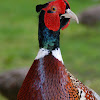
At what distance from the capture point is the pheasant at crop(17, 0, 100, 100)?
3006mm

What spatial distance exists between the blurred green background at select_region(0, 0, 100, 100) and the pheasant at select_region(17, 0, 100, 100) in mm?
3125

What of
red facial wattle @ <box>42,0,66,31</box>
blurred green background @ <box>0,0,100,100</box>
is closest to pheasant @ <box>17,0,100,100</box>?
red facial wattle @ <box>42,0,66,31</box>

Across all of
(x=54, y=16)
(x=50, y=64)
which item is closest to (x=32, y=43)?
(x=50, y=64)

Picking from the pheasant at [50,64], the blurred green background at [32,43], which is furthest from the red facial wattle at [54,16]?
the blurred green background at [32,43]

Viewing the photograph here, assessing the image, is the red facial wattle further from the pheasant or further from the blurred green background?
the blurred green background

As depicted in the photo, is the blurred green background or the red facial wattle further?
the blurred green background

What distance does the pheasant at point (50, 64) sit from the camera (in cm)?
301

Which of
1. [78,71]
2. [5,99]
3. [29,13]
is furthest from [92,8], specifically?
[5,99]

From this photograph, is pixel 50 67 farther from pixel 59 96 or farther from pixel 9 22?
pixel 9 22

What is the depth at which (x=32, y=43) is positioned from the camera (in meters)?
9.98

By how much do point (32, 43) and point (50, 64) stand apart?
6900mm

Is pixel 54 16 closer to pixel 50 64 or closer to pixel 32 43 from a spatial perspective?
pixel 50 64

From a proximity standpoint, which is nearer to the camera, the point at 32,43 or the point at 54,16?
the point at 54,16

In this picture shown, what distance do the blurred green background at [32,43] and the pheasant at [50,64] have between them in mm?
3125
